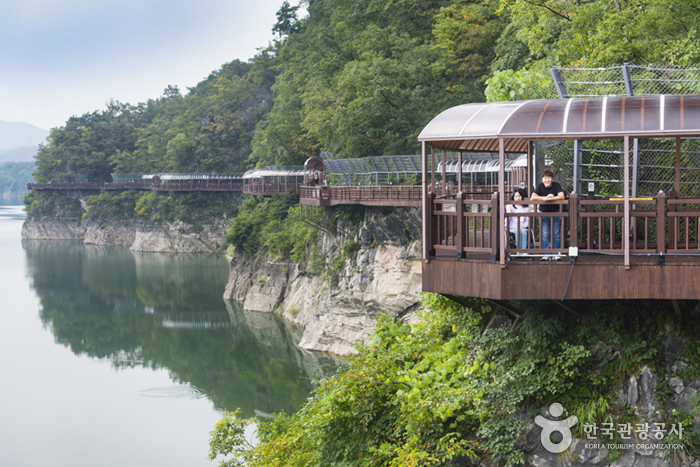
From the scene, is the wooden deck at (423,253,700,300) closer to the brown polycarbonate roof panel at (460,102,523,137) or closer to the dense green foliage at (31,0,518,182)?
the brown polycarbonate roof panel at (460,102,523,137)

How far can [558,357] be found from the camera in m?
8.37

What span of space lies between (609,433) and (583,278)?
1917mm

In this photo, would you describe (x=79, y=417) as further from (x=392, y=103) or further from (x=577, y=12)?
(x=577, y=12)

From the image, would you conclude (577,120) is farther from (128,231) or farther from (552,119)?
(128,231)

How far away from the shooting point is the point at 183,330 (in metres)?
38.8

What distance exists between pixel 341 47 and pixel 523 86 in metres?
27.1

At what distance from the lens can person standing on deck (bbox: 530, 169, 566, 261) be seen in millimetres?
8170

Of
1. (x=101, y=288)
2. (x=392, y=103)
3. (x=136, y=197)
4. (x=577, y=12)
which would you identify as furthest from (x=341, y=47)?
(x=136, y=197)

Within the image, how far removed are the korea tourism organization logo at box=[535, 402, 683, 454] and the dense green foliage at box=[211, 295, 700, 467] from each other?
116 mm

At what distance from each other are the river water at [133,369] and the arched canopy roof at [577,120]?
15.9 meters

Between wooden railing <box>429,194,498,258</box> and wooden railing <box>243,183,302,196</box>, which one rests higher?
wooden railing <box>429,194,498,258</box>

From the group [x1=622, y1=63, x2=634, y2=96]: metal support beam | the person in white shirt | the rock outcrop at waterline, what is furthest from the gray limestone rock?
the rock outcrop at waterline

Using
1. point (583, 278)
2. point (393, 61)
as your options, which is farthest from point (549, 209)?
point (393, 61)

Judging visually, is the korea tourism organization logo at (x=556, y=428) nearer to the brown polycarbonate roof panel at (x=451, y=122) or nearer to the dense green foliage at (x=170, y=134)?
the brown polycarbonate roof panel at (x=451, y=122)
